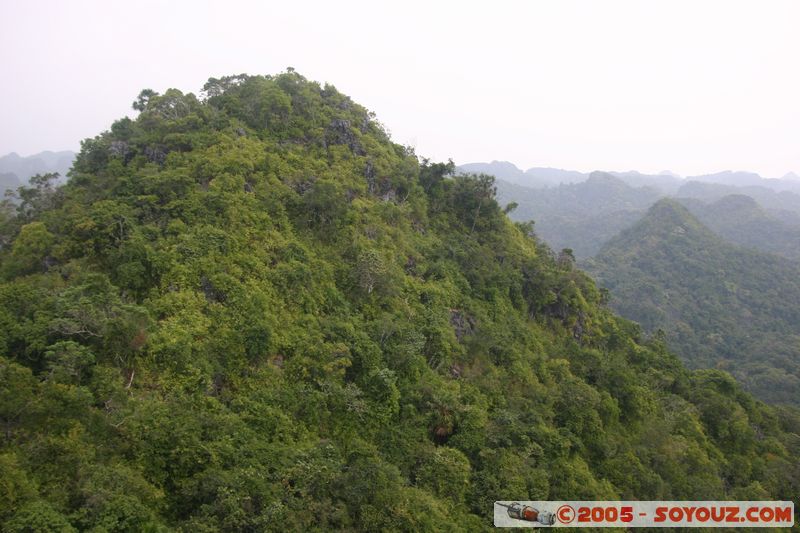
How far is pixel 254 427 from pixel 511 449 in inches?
386

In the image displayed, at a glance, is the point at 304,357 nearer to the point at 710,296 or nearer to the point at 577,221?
the point at 710,296

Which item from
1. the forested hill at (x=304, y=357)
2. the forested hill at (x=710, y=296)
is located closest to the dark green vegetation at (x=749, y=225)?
the forested hill at (x=710, y=296)

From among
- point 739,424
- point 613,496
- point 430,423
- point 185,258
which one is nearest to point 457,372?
point 430,423

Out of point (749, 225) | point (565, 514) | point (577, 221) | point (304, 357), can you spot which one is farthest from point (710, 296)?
point (577, 221)

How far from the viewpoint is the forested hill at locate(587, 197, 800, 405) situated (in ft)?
202

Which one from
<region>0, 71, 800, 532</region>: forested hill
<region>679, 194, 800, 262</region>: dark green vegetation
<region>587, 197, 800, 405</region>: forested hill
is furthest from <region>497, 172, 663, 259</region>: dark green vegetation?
<region>0, 71, 800, 532</region>: forested hill

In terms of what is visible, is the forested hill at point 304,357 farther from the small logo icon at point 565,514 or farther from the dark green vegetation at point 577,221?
the dark green vegetation at point 577,221

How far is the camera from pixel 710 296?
77.8 meters

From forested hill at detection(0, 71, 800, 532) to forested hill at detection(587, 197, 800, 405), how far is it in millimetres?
32693

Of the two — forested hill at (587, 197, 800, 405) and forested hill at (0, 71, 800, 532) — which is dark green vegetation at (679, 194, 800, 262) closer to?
forested hill at (587, 197, 800, 405)

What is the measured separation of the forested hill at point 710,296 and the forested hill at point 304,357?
32.7 m

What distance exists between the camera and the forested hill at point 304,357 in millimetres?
11672

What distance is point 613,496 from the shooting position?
62.1 ft

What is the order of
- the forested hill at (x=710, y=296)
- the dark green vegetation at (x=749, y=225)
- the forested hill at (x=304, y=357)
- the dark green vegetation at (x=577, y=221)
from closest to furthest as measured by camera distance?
1. the forested hill at (x=304, y=357)
2. the forested hill at (x=710, y=296)
3. the dark green vegetation at (x=749, y=225)
4. the dark green vegetation at (x=577, y=221)
